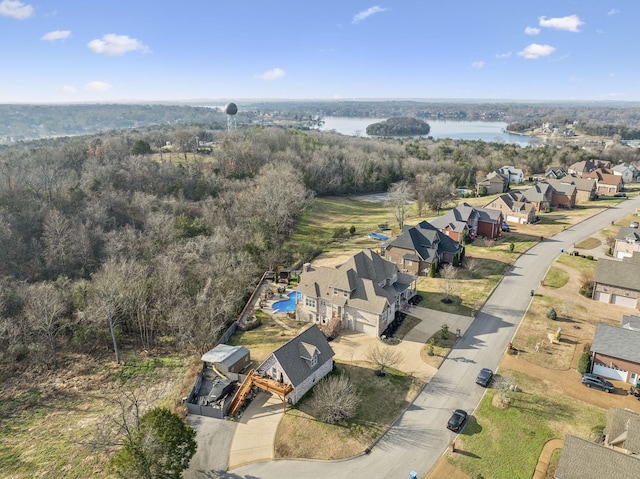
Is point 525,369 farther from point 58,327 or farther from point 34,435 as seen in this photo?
point 58,327

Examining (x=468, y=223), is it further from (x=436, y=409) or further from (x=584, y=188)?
(x=584, y=188)

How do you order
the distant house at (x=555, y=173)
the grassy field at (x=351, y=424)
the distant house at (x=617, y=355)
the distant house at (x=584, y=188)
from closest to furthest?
the grassy field at (x=351, y=424) → the distant house at (x=617, y=355) → the distant house at (x=584, y=188) → the distant house at (x=555, y=173)

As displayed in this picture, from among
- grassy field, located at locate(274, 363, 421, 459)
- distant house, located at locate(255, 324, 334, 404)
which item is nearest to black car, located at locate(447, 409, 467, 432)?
grassy field, located at locate(274, 363, 421, 459)

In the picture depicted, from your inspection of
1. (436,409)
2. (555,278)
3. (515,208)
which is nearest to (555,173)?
(515,208)

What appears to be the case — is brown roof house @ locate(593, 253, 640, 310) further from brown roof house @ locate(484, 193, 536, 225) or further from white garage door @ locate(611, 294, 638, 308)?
brown roof house @ locate(484, 193, 536, 225)

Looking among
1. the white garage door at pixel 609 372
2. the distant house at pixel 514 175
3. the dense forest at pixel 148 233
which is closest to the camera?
the white garage door at pixel 609 372

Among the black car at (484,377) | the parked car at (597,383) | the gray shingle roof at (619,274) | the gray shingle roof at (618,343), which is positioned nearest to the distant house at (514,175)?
the gray shingle roof at (619,274)

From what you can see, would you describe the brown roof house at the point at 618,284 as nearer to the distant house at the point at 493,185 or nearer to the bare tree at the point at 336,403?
the bare tree at the point at 336,403
